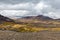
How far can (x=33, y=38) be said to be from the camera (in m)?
61.9

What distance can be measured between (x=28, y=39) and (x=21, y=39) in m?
2.28

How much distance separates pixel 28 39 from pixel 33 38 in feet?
8.57

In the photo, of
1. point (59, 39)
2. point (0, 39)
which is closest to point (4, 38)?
point (0, 39)

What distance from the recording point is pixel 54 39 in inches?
2435

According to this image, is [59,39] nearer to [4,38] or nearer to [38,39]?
[38,39]

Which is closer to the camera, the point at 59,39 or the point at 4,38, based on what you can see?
the point at 4,38

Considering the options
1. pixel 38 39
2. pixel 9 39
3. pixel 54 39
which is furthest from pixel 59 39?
pixel 9 39

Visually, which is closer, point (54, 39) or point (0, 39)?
point (0, 39)

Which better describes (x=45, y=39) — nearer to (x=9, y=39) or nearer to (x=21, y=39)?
(x=21, y=39)

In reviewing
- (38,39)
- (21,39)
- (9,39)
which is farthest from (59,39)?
(9,39)

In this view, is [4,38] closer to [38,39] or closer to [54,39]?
[38,39]

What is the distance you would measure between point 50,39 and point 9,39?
1315 centimetres

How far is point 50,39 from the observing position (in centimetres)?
6103

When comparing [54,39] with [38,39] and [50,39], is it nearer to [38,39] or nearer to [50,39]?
[50,39]
